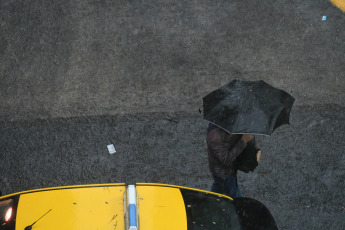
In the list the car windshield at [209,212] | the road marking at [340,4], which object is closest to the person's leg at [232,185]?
the car windshield at [209,212]

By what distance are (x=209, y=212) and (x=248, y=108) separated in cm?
117

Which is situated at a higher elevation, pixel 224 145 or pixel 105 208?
pixel 224 145

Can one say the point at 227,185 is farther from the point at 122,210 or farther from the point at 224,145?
the point at 122,210

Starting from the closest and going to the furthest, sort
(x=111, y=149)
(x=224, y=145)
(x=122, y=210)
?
(x=122, y=210)
(x=224, y=145)
(x=111, y=149)

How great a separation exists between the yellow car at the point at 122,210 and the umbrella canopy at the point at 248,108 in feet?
2.66

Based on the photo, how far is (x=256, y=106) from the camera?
4.78 m

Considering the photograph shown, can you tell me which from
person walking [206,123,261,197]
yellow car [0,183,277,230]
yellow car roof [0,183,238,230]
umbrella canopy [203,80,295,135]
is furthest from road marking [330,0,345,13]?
yellow car roof [0,183,238,230]

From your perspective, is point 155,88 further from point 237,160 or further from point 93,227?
point 93,227

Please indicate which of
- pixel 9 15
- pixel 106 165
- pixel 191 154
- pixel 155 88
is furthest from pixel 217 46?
pixel 9 15

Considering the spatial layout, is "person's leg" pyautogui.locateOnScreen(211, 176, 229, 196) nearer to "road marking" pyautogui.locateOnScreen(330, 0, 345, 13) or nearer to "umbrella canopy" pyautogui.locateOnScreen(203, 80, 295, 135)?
"umbrella canopy" pyautogui.locateOnScreen(203, 80, 295, 135)

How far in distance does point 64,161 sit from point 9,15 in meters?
3.97

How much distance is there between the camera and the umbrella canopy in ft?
15.3

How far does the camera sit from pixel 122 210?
4.16 metres

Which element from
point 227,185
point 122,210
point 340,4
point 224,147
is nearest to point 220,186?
point 227,185
